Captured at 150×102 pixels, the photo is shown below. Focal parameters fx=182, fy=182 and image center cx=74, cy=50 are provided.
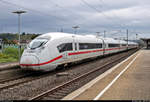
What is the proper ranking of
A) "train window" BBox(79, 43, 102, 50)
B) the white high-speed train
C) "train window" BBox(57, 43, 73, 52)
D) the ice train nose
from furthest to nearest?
1. "train window" BBox(79, 43, 102, 50)
2. "train window" BBox(57, 43, 73, 52)
3. the white high-speed train
4. the ice train nose

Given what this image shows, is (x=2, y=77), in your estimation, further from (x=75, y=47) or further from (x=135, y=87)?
(x=135, y=87)

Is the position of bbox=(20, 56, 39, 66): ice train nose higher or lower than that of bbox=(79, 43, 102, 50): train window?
lower

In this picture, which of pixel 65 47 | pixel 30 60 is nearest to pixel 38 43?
pixel 30 60

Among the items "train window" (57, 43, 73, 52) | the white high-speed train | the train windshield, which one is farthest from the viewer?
"train window" (57, 43, 73, 52)

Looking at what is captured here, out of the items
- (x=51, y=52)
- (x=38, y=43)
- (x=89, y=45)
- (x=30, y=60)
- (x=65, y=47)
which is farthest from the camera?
(x=89, y=45)

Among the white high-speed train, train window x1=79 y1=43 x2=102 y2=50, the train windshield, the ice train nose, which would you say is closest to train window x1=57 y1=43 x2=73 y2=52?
the white high-speed train

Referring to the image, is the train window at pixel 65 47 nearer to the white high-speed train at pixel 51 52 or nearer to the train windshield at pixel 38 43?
the white high-speed train at pixel 51 52

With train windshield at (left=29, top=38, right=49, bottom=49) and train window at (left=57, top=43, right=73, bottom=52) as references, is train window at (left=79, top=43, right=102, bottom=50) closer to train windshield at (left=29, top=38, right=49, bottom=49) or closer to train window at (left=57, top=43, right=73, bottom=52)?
train window at (left=57, top=43, right=73, bottom=52)

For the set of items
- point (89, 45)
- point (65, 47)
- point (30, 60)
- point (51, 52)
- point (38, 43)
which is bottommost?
point (30, 60)

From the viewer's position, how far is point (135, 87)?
8.34 meters

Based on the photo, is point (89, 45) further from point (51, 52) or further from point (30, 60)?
point (30, 60)

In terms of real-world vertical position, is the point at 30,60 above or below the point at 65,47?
below

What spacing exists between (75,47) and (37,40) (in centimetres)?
439

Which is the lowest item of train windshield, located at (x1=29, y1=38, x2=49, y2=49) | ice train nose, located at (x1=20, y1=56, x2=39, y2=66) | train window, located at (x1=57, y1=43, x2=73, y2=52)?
ice train nose, located at (x1=20, y1=56, x2=39, y2=66)
